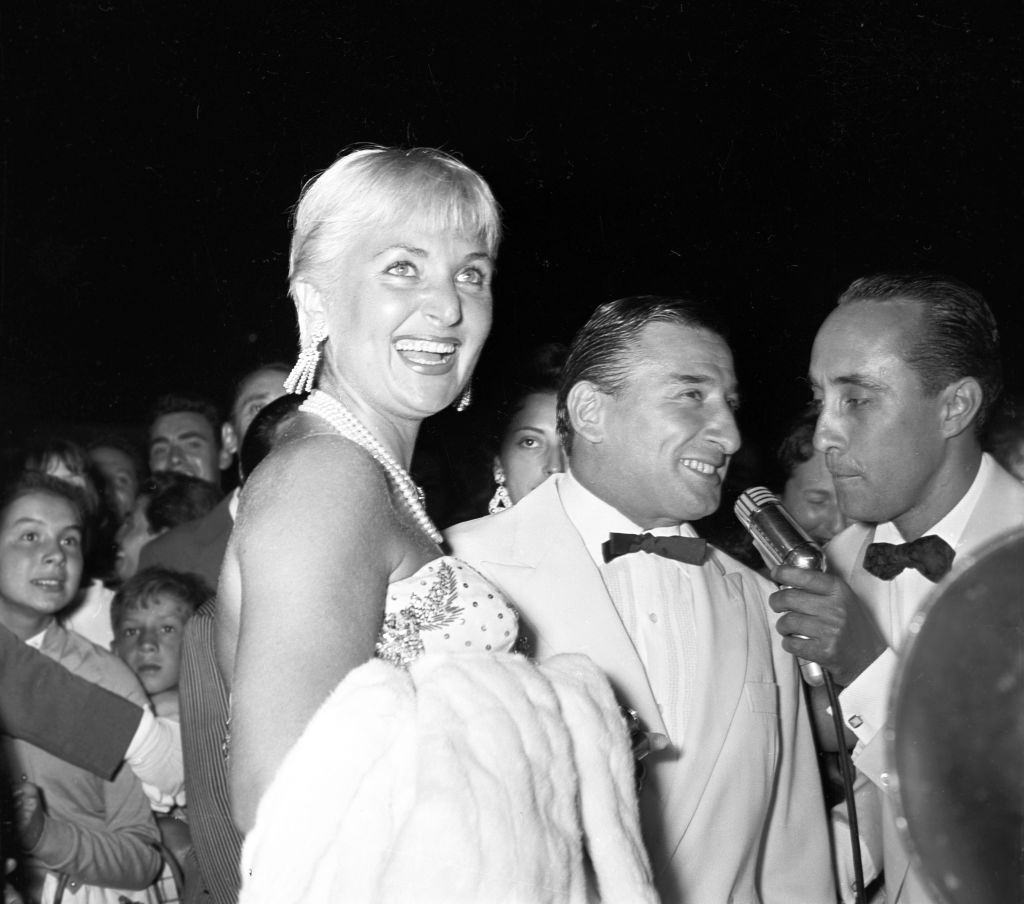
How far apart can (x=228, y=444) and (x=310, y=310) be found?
1.97 m

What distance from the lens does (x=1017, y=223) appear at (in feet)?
8.35

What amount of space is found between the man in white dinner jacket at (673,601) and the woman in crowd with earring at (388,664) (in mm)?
465

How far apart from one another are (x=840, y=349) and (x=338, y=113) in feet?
3.79

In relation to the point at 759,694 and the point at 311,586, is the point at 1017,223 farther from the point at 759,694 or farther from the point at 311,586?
the point at 311,586

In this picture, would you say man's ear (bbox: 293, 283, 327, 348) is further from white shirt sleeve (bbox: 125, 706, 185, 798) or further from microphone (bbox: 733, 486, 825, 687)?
white shirt sleeve (bbox: 125, 706, 185, 798)

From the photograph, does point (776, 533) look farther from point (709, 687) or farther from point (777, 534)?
point (709, 687)

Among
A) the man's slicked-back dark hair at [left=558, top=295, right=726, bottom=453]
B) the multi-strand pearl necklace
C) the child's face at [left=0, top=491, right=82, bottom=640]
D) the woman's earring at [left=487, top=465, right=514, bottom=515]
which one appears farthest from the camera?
the woman's earring at [left=487, top=465, right=514, bottom=515]

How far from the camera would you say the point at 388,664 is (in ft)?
3.88

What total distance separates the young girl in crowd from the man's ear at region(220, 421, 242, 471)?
0.61 meters

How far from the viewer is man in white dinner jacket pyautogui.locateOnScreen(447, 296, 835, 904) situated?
1.82 m

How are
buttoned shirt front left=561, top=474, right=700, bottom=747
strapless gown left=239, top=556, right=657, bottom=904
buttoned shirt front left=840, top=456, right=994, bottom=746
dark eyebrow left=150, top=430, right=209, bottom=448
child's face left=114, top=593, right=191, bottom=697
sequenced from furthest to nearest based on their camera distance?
dark eyebrow left=150, top=430, right=209, bottom=448 < child's face left=114, top=593, right=191, bottom=697 < buttoned shirt front left=561, top=474, right=700, bottom=747 < buttoned shirt front left=840, top=456, right=994, bottom=746 < strapless gown left=239, top=556, right=657, bottom=904

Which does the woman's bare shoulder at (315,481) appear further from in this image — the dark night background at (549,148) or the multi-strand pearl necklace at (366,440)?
the dark night background at (549,148)

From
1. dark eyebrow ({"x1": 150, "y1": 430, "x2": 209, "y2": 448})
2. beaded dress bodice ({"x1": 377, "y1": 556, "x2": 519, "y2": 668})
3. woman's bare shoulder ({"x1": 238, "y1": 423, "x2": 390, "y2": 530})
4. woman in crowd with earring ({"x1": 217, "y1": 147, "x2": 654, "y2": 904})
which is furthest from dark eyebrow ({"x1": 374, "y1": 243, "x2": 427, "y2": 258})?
dark eyebrow ({"x1": 150, "y1": 430, "x2": 209, "y2": 448})

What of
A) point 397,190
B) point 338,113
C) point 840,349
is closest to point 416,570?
point 397,190
